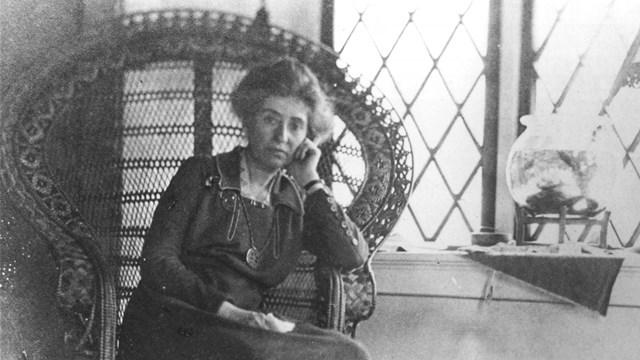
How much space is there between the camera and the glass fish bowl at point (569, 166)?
1.45m

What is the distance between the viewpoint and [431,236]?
164 centimetres

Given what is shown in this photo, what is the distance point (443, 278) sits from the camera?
61.2 inches

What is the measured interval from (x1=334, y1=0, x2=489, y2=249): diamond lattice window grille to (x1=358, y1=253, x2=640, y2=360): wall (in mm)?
Result: 101

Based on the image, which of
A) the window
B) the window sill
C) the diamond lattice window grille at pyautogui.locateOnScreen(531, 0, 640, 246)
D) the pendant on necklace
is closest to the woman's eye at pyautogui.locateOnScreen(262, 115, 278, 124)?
the pendant on necklace

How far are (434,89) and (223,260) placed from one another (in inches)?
27.4

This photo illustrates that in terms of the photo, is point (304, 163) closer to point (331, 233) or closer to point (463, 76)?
point (331, 233)

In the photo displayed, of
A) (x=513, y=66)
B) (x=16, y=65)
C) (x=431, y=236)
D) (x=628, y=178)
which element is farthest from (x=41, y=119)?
(x=628, y=178)

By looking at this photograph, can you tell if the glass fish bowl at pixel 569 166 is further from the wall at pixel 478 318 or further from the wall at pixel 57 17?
the wall at pixel 57 17

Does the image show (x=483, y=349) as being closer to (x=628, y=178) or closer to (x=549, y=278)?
(x=549, y=278)

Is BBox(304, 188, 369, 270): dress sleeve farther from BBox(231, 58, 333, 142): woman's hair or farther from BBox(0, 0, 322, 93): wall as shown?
BBox(0, 0, 322, 93): wall

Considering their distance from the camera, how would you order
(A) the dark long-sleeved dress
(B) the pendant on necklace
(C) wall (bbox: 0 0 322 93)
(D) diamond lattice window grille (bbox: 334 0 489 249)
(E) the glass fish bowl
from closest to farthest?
(A) the dark long-sleeved dress < (B) the pendant on necklace < (C) wall (bbox: 0 0 322 93) < (E) the glass fish bowl < (D) diamond lattice window grille (bbox: 334 0 489 249)

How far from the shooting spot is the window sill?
4.99 ft

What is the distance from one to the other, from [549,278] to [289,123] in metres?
0.65

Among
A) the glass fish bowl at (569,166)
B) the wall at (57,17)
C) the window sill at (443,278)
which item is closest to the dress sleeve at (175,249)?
the wall at (57,17)
